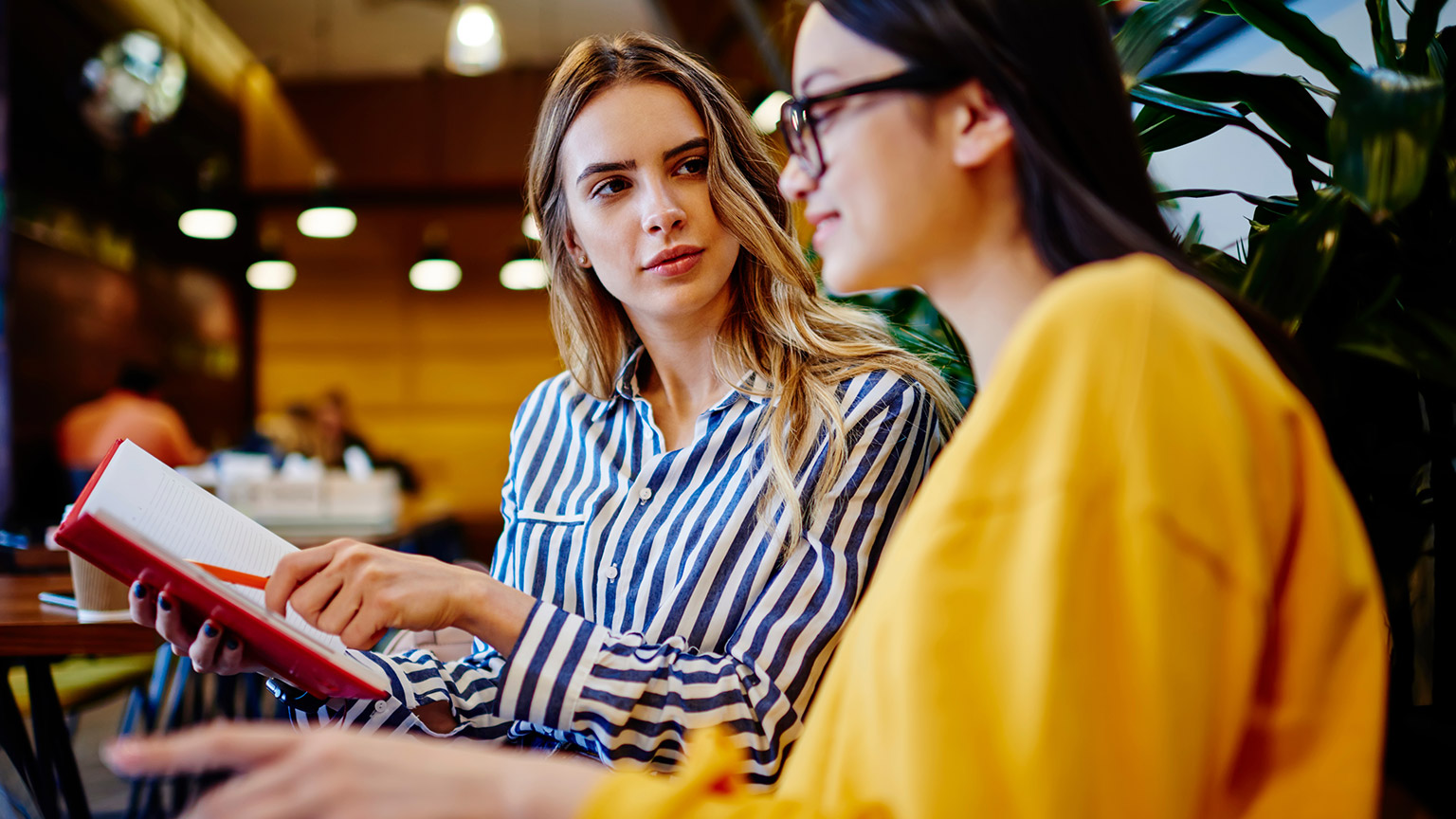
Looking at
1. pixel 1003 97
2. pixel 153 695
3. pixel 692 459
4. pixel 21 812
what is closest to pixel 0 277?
pixel 153 695

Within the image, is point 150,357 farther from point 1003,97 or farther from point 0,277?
point 1003,97

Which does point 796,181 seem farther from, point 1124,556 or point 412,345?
point 412,345

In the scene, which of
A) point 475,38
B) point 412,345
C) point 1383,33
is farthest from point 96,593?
point 412,345

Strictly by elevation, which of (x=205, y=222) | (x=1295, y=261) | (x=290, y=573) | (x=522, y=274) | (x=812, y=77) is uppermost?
(x=205, y=222)

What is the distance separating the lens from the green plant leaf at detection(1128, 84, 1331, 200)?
107cm

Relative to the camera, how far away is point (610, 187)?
51.6 inches

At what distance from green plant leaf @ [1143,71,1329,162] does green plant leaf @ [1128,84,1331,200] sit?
0.06 feet

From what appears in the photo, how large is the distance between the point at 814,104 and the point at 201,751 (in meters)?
0.57

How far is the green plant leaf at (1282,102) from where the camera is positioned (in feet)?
3.38

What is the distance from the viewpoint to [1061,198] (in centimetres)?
65

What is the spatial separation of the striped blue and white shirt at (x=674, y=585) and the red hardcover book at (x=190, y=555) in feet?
0.50

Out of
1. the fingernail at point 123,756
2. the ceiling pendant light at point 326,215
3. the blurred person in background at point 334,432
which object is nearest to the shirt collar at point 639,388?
the fingernail at point 123,756

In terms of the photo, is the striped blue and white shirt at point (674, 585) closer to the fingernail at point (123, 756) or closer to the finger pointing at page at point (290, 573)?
the finger pointing at page at point (290, 573)

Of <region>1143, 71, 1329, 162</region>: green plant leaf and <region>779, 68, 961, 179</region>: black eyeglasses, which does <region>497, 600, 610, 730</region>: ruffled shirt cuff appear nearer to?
<region>779, 68, 961, 179</region>: black eyeglasses
